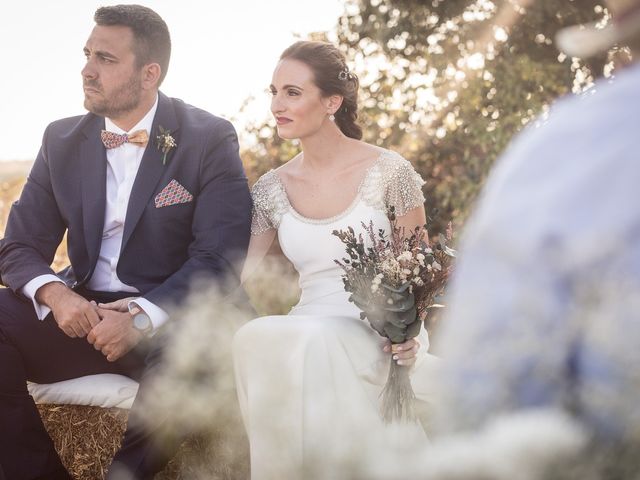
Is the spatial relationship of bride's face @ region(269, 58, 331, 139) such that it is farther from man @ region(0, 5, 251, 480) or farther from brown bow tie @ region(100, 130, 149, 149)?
brown bow tie @ region(100, 130, 149, 149)

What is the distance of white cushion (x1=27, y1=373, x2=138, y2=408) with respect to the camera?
3.32 m

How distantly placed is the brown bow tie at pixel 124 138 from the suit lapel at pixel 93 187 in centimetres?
5

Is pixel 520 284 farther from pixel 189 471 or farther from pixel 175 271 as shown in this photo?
pixel 175 271

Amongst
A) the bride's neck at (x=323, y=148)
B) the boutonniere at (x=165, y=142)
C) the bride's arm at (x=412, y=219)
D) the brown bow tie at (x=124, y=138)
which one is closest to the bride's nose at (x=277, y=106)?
the bride's neck at (x=323, y=148)

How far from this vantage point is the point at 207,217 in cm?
358

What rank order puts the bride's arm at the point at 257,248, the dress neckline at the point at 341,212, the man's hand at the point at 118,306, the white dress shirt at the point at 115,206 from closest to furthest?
the man's hand at the point at 118,306 → the white dress shirt at the point at 115,206 → the dress neckline at the point at 341,212 → the bride's arm at the point at 257,248

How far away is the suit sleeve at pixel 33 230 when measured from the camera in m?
3.62

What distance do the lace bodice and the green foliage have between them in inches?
77.5

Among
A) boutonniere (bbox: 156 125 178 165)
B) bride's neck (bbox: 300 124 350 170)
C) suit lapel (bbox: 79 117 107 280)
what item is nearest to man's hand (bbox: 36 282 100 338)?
suit lapel (bbox: 79 117 107 280)

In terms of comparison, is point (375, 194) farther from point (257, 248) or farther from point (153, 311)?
point (153, 311)

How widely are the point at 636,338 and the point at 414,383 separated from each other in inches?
106

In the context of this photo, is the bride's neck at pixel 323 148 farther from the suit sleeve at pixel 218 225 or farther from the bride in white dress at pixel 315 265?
the suit sleeve at pixel 218 225

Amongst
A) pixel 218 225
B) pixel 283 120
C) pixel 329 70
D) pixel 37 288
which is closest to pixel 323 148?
pixel 283 120

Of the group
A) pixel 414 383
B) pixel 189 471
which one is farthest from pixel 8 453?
pixel 414 383
